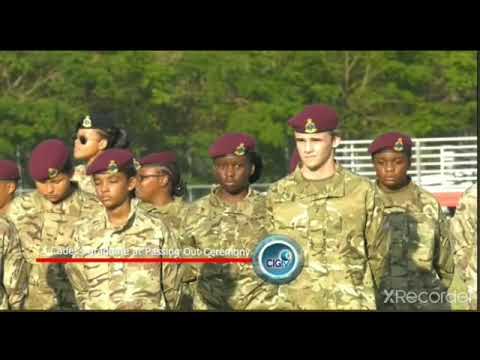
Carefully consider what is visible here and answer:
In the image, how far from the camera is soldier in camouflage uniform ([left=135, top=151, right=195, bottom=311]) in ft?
32.4

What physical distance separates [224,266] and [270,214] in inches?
19.4

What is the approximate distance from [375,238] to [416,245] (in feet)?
1.19

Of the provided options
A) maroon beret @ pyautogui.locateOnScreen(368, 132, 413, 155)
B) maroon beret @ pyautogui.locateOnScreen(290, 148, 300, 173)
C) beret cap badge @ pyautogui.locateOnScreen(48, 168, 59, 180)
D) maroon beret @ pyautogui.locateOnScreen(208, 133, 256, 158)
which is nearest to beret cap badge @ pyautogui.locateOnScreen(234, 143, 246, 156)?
maroon beret @ pyautogui.locateOnScreen(208, 133, 256, 158)

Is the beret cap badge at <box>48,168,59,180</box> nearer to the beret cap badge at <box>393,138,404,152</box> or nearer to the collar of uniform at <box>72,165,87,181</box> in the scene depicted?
the collar of uniform at <box>72,165,87,181</box>

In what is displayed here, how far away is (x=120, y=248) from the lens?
984 cm

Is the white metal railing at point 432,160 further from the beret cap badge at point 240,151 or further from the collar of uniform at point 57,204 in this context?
the collar of uniform at point 57,204

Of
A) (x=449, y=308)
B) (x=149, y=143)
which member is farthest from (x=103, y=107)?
(x=449, y=308)

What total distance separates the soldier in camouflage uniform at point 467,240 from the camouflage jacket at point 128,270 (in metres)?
1.98

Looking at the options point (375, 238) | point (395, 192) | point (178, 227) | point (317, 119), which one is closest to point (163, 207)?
point (178, 227)

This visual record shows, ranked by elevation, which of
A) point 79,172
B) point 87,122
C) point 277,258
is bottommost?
point 277,258

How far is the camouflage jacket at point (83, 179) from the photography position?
9930 millimetres

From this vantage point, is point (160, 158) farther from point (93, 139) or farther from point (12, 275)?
point (12, 275)

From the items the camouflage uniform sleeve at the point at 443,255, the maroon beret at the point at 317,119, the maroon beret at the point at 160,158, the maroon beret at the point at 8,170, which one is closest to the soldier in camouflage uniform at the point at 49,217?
the maroon beret at the point at 8,170

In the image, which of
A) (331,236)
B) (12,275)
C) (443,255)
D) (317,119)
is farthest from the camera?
(12,275)
